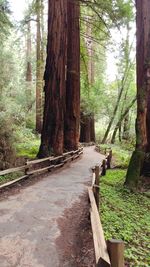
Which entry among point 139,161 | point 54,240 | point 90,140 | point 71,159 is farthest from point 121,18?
point 90,140

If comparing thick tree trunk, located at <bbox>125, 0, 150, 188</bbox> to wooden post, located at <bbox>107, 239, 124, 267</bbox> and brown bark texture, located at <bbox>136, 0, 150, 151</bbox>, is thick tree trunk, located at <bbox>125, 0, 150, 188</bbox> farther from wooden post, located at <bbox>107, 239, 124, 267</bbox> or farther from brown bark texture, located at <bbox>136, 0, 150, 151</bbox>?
wooden post, located at <bbox>107, 239, 124, 267</bbox>

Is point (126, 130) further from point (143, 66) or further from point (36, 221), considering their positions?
point (36, 221)

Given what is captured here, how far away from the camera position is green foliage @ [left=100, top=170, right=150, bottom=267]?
19.7 feet

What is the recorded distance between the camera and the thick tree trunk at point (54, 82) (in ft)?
47.4

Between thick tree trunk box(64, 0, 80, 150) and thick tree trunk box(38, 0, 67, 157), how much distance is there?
375cm

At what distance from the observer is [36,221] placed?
637cm

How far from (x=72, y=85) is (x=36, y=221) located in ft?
43.5

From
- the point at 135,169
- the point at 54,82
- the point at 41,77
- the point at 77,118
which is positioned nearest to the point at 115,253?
the point at 135,169

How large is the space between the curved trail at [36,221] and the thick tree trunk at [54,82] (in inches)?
151

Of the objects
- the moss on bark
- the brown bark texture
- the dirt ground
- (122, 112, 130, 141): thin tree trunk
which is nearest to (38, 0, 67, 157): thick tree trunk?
the brown bark texture

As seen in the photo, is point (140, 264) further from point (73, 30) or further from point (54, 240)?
point (73, 30)

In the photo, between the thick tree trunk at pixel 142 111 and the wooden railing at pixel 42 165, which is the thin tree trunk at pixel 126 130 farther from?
the thick tree trunk at pixel 142 111

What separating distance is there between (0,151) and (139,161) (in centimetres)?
490

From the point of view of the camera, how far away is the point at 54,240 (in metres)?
5.41
